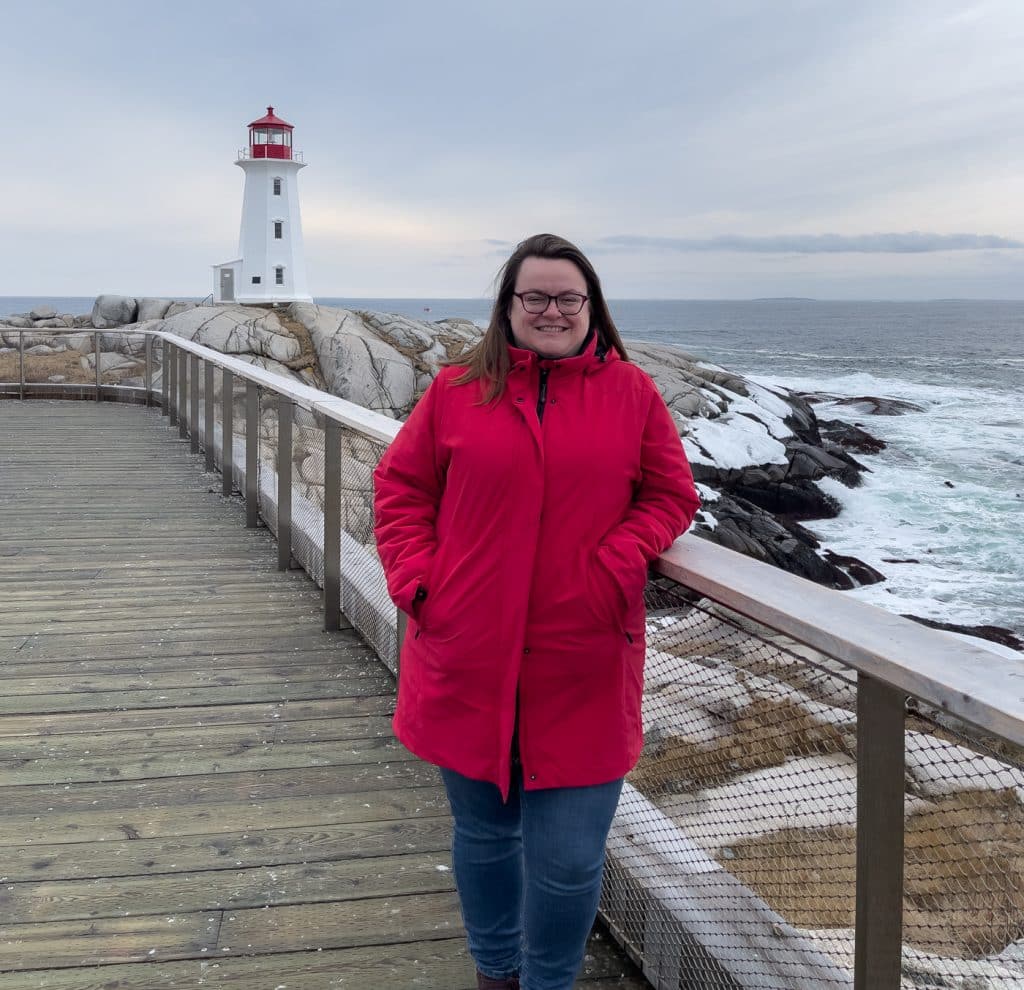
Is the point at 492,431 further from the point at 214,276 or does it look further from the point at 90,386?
the point at 214,276

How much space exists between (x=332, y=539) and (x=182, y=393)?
6811 mm

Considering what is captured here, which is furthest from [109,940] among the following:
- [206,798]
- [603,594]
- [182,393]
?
[182,393]

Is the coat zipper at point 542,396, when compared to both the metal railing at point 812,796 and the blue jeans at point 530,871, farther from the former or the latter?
the blue jeans at point 530,871

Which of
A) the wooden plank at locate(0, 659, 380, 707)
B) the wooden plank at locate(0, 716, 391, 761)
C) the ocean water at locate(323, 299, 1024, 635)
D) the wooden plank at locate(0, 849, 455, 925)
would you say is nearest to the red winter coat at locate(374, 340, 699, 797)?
the wooden plank at locate(0, 849, 455, 925)

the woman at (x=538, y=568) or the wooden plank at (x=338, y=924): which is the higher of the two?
the woman at (x=538, y=568)

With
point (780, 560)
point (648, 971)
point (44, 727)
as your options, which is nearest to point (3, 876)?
point (44, 727)

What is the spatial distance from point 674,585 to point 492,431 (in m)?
0.46

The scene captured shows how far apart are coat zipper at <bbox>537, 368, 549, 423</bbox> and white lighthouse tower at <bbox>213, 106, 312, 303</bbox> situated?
113ft

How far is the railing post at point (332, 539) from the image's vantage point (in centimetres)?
431

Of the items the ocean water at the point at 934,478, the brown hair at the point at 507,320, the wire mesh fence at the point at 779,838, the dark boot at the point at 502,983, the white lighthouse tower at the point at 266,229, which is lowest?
the ocean water at the point at 934,478

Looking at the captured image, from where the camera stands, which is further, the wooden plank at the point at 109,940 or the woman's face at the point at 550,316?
the wooden plank at the point at 109,940

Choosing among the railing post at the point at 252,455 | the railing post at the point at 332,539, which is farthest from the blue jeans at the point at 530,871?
the railing post at the point at 252,455

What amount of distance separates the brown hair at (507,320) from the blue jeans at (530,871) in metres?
0.69

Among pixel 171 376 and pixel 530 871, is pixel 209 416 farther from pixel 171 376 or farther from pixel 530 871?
pixel 530 871
